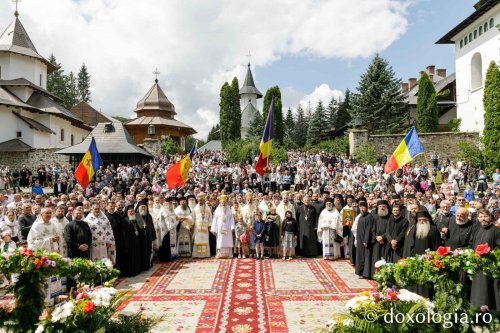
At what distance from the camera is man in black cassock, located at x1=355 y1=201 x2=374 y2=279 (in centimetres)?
1031

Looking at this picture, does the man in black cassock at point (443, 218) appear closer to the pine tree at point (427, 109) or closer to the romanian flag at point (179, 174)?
the romanian flag at point (179, 174)

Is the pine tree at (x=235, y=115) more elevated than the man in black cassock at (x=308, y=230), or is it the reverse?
the pine tree at (x=235, y=115)

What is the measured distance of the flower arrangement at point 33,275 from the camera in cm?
539

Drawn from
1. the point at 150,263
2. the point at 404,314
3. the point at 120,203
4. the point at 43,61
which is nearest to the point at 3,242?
the point at 120,203

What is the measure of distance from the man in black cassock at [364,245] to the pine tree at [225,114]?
4651 centimetres

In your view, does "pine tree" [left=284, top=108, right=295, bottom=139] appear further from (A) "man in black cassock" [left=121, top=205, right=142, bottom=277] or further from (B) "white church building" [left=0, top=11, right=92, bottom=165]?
(A) "man in black cassock" [left=121, top=205, right=142, bottom=277]

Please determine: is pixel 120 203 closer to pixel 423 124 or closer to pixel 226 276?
pixel 226 276

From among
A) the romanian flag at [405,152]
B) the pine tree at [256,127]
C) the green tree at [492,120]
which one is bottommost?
the romanian flag at [405,152]

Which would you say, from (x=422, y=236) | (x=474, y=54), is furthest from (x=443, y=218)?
(x=474, y=54)

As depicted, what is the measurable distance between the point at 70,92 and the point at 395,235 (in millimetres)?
73143

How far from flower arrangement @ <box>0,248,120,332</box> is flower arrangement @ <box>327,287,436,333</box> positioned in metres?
2.87

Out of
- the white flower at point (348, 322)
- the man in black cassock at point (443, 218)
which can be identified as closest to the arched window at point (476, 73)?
the man in black cassock at point (443, 218)

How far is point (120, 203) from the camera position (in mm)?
11727

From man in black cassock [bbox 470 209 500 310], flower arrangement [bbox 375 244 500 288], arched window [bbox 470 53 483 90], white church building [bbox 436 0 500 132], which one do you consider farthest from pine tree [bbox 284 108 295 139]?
flower arrangement [bbox 375 244 500 288]
